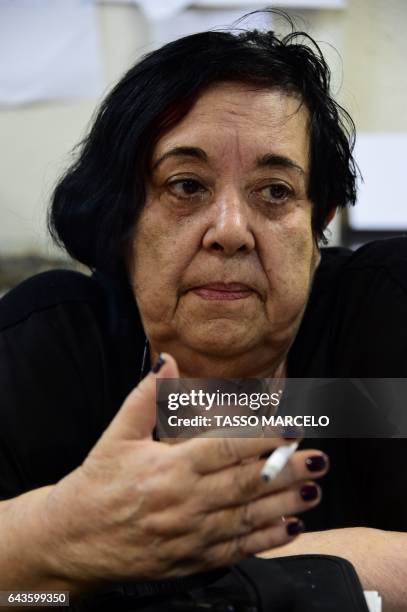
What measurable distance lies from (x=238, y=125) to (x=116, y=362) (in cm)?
37

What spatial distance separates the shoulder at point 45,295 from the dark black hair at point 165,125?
36 mm

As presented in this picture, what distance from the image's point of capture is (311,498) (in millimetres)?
708

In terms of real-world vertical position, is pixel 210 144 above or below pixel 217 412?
above

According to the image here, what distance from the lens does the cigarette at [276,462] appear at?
2.21ft

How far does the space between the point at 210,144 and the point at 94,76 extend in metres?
0.89

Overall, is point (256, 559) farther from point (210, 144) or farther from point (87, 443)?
point (210, 144)

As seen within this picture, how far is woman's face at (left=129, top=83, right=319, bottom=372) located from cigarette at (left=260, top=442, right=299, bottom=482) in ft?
1.05

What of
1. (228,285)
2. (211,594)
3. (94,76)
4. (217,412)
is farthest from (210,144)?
(94,76)

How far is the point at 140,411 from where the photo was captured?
2.28ft

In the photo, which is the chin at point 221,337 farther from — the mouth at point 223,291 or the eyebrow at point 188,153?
the eyebrow at point 188,153

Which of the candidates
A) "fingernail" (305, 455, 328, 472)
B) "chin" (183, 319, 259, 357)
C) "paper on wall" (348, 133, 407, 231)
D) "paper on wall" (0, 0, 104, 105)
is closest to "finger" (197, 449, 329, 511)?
"fingernail" (305, 455, 328, 472)

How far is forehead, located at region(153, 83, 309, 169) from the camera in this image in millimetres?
998

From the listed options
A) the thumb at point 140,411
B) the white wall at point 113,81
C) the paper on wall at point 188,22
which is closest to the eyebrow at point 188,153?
the thumb at point 140,411

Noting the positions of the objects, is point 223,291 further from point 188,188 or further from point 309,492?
point 309,492
